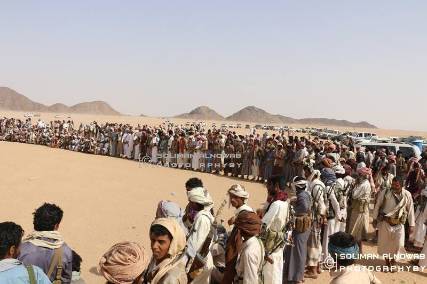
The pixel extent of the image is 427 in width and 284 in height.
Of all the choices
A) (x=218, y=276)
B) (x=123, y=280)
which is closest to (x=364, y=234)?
(x=218, y=276)

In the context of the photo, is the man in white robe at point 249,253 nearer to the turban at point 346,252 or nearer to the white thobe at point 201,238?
the white thobe at point 201,238

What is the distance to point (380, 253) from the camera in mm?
7742

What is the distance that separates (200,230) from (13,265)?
192 cm

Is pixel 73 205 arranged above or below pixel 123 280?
below

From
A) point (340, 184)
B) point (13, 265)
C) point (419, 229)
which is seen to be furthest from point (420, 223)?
point (13, 265)

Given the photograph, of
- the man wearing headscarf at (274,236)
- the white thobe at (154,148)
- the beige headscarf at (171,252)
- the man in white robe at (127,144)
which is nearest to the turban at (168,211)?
the man wearing headscarf at (274,236)

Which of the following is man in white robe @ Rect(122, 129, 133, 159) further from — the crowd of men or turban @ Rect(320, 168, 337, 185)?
turban @ Rect(320, 168, 337, 185)

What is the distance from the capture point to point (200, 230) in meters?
4.37

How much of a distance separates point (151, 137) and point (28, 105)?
193209mm

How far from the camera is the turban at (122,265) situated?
2932 mm

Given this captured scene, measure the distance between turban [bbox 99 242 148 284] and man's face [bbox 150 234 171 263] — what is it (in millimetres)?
205

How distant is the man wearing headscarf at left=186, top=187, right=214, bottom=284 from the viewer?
404 cm

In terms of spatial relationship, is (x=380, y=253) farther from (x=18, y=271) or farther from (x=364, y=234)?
(x=18, y=271)

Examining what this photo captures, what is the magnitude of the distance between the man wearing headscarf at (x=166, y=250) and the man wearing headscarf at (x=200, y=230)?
56cm
